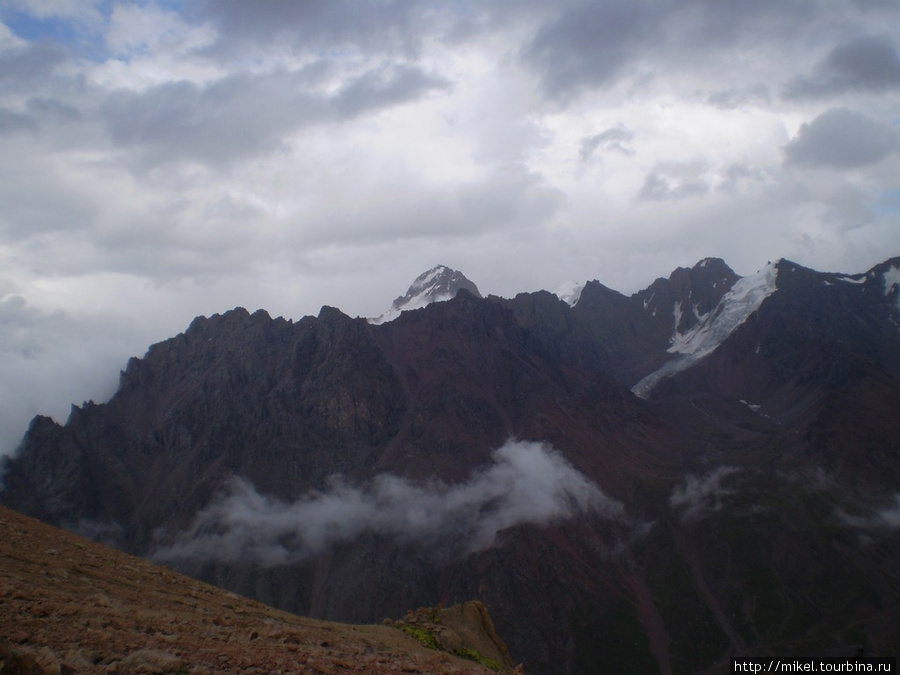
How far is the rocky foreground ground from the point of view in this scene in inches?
→ 762

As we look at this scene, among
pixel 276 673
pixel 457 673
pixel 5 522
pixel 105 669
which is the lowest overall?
pixel 457 673

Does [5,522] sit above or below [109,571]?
above

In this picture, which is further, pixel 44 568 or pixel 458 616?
pixel 458 616

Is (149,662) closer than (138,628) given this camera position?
Yes

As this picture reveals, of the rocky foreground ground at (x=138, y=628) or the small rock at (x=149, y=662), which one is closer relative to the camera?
the small rock at (x=149, y=662)

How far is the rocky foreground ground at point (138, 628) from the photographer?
19359 millimetres

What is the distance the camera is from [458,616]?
49.8 metres

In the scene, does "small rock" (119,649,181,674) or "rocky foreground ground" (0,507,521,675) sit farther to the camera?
"rocky foreground ground" (0,507,521,675)

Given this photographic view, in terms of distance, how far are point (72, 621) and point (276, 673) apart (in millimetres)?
6700

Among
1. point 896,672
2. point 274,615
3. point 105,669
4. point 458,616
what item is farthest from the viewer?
point 896,672

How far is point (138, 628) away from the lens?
2289 cm

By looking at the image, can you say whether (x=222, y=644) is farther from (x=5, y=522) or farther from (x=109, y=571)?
(x=5, y=522)

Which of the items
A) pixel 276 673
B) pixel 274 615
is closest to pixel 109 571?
pixel 274 615

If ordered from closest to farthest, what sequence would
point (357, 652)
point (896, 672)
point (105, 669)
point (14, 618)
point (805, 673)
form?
1. point (105, 669)
2. point (14, 618)
3. point (357, 652)
4. point (805, 673)
5. point (896, 672)
